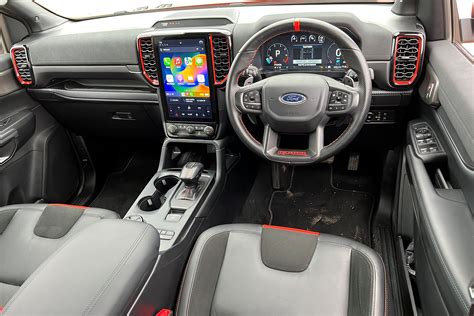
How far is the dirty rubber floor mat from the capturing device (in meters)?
2.16

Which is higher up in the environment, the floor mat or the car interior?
the car interior

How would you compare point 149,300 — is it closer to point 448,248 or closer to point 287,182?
point 448,248

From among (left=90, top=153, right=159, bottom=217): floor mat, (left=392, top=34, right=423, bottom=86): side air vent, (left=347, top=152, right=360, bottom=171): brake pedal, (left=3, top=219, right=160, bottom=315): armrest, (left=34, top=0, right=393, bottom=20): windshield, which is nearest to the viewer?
(left=3, top=219, right=160, bottom=315): armrest

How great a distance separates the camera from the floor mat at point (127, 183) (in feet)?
8.49

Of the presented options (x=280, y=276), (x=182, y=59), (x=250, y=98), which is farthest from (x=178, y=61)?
(x=280, y=276)

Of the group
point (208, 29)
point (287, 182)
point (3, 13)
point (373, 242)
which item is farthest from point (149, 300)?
point (3, 13)

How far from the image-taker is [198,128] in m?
1.91

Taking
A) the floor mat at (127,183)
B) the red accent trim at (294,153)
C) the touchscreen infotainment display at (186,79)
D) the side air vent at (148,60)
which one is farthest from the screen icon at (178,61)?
the floor mat at (127,183)

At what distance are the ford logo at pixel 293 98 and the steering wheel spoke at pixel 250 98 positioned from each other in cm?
9

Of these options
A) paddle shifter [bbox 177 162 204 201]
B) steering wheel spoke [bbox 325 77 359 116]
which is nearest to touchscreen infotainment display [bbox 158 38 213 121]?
paddle shifter [bbox 177 162 204 201]

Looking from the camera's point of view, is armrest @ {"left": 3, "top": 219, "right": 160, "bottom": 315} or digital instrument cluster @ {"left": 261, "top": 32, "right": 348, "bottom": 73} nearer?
armrest @ {"left": 3, "top": 219, "right": 160, "bottom": 315}

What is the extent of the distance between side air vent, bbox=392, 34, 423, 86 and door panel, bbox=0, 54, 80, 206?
1.95m

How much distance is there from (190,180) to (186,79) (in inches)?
18.0

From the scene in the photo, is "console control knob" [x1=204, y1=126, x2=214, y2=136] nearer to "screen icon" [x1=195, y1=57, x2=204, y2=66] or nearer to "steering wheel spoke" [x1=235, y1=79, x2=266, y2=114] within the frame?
"screen icon" [x1=195, y1=57, x2=204, y2=66]
